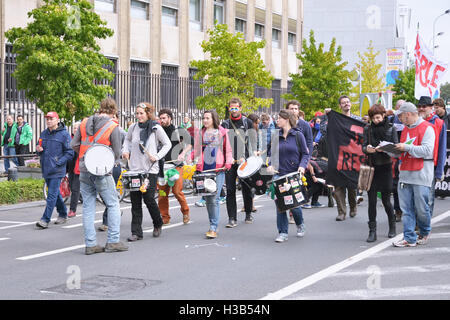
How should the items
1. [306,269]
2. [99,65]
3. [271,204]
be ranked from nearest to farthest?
1. [306,269]
2. [271,204]
3. [99,65]

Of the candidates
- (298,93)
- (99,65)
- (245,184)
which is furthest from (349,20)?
(245,184)

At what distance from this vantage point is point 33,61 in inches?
698

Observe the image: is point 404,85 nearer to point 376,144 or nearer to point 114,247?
point 376,144

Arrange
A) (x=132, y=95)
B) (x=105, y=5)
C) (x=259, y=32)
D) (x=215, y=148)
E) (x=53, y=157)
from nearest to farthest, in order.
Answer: (x=215, y=148), (x=53, y=157), (x=132, y=95), (x=105, y=5), (x=259, y=32)

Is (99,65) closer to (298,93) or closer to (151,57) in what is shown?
(151,57)

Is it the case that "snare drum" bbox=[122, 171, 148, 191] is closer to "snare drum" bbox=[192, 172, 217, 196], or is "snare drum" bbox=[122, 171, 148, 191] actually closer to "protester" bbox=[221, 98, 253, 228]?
"snare drum" bbox=[192, 172, 217, 196]

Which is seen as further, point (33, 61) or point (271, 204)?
point (33, 61)

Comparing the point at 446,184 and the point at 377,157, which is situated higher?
the point at 377,157

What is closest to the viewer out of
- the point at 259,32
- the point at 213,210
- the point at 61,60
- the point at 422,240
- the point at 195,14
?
the point at 422,240

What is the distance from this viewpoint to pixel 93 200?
30.1ft

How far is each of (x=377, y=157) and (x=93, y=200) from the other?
395cm

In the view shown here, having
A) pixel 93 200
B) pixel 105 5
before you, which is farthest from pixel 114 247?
pixel 105 5

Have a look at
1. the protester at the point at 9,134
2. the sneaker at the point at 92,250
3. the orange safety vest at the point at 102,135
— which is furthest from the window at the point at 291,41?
the sneaker at the point at 92,250
